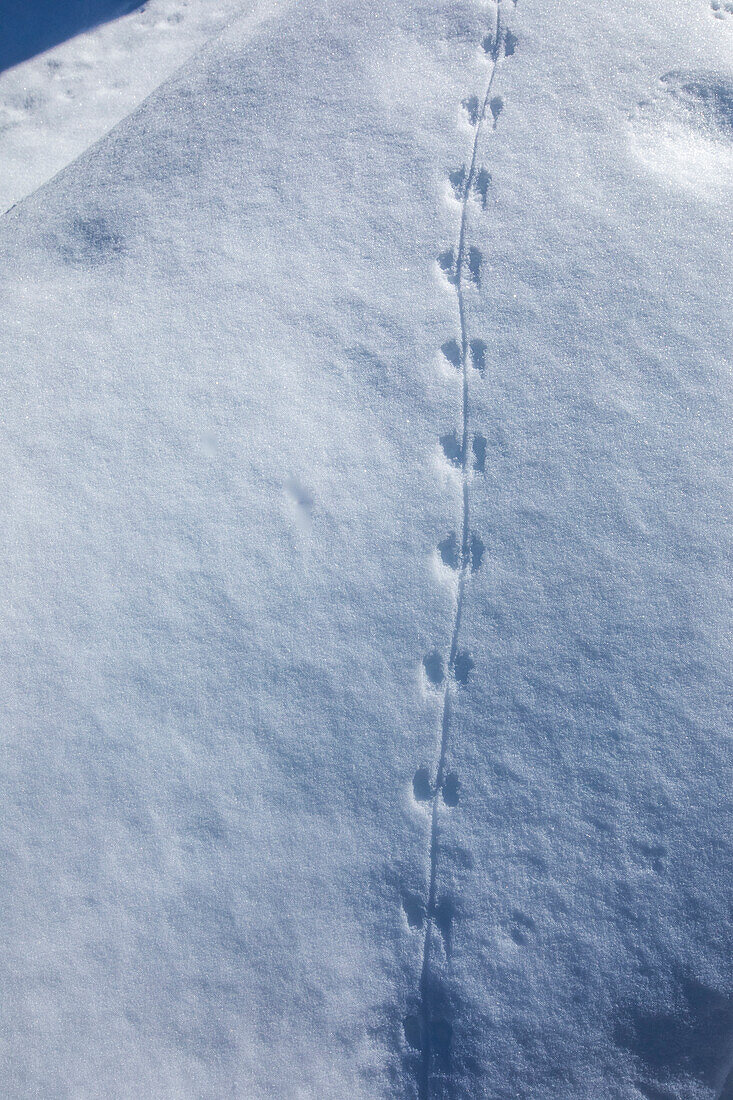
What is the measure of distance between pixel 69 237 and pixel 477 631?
5.07ft

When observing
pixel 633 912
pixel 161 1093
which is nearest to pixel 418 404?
pixel 633 912

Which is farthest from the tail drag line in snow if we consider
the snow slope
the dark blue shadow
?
the dark blue shadow

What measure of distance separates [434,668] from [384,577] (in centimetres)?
25

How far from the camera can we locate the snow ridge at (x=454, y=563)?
4.43ft

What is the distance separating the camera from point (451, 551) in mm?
1520

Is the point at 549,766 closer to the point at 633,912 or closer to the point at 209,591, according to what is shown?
the point at 633,912

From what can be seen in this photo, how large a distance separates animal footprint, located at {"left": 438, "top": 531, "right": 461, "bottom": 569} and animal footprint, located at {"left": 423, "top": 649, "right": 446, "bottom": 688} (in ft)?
0.71

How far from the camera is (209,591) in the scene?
1512mm

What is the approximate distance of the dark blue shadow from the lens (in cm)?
215

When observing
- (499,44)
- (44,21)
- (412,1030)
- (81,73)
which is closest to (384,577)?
(412,1030)

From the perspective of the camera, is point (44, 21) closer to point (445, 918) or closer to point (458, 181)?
point (458, 181)

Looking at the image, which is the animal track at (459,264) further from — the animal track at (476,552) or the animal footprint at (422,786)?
the animal footprint at (422,786)

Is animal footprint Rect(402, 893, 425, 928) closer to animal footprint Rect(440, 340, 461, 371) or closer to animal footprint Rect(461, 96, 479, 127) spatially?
animal footprint Rect(440, 340, 461, 371)

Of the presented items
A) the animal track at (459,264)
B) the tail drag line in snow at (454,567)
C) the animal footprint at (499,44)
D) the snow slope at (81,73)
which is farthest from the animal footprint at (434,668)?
the snow slope at (81,73)
